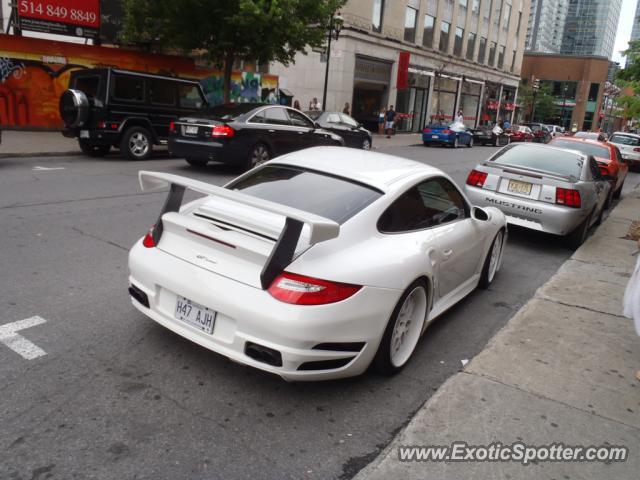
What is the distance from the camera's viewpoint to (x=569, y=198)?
7.64 meters

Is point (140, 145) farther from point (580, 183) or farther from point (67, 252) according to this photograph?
point (580, 183)

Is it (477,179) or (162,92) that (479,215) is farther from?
(162,92)

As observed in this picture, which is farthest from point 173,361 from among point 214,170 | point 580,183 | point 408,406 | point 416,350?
point 214,170

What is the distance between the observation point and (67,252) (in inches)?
226

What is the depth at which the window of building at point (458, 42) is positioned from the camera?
1654 inches

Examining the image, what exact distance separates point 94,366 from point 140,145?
35.1 ft

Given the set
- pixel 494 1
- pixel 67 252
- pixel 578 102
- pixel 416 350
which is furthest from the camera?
pixel 578 102

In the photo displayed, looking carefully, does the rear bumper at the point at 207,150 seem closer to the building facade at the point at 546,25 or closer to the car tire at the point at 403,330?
the car tire at the point at 403,330

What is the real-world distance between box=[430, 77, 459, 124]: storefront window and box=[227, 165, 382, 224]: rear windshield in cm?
3722

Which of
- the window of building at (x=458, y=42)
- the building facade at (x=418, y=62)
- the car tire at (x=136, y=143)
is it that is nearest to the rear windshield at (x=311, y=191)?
the car tire at (x=136, y=143)

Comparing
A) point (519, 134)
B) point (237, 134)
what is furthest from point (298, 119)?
point (519, 134)

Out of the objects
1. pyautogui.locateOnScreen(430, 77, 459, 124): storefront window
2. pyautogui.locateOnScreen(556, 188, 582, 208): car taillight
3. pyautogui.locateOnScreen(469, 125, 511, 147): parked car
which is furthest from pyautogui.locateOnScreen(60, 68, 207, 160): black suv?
pyautogui.locateOnScreen(430, 77, 459, 124): storefront window

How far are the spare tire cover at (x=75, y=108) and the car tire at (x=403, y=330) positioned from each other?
10767mm

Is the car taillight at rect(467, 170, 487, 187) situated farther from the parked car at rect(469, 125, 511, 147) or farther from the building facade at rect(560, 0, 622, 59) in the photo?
the building facade at rect(560, 0, 622, 59)
